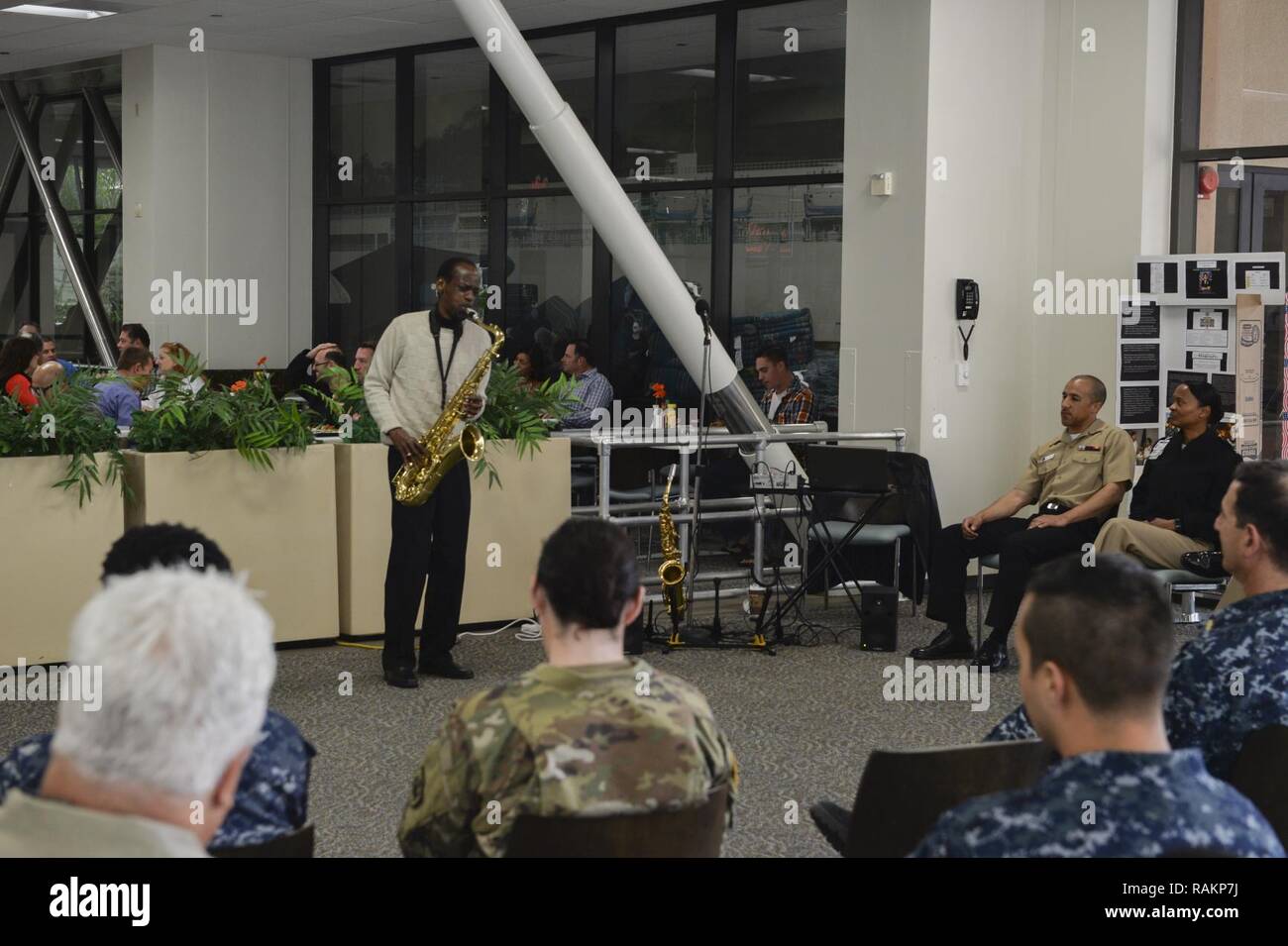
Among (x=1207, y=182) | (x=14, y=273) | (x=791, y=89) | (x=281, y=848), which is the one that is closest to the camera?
(x=281, y=848)

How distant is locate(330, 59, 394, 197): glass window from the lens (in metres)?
13.6

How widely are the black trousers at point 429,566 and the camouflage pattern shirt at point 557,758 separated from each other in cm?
388

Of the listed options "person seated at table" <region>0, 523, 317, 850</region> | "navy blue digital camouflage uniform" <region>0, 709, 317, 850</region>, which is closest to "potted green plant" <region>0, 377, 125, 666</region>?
"person seated at table" <region>0, 523, 317, 850</region>

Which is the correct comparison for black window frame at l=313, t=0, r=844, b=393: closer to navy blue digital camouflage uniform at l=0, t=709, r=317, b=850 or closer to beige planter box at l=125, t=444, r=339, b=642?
beige planter box at l=125, t=444, r=339, b=642

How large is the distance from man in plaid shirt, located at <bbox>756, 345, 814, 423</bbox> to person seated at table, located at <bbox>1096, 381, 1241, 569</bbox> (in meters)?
2.71

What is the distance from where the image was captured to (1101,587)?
2.19 metres

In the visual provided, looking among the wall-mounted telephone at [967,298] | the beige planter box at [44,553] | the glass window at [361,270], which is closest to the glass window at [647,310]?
the wall-mounted telephone at [967,298]

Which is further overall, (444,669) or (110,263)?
(110,263)

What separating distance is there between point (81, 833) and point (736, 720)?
4.61m

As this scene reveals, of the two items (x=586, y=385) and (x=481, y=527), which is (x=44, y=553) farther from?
(x=586, y=385)

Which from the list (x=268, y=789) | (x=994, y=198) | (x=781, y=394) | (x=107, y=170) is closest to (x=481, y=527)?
(x=781, y=394)

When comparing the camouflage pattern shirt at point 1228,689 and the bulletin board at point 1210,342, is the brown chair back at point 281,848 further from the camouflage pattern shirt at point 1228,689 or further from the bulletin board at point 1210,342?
the bulletin board at point 1210,342

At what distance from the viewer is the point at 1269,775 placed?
282 centimetres

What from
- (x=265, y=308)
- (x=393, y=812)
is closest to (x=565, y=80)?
(x=265, y=308)
